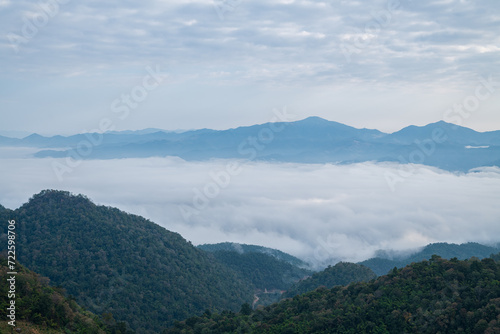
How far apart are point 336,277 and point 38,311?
4213 centimetres

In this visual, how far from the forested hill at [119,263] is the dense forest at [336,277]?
7.84 metres

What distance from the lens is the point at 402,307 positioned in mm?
25922

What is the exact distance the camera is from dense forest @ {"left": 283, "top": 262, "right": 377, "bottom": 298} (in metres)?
55.8

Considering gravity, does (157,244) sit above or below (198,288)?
above

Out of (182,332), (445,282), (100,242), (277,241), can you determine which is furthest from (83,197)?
(277,241)

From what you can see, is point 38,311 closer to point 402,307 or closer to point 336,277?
point 402,307

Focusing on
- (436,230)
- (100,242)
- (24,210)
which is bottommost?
(436,230)

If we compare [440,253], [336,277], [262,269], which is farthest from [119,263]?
[440,253]

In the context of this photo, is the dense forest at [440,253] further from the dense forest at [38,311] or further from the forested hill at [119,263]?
the dense forest at [38,311]

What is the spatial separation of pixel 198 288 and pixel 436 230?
411 feet

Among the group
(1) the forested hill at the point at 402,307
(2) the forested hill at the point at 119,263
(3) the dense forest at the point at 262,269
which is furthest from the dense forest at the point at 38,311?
(3) the dense forest at the point at 262,269

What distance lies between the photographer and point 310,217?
593 feet

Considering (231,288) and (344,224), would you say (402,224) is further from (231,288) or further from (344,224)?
(231,288)

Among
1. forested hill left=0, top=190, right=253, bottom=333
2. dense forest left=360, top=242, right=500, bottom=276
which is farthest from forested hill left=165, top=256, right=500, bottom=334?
dense forest left=360, top=242, right=500, bottom=276
